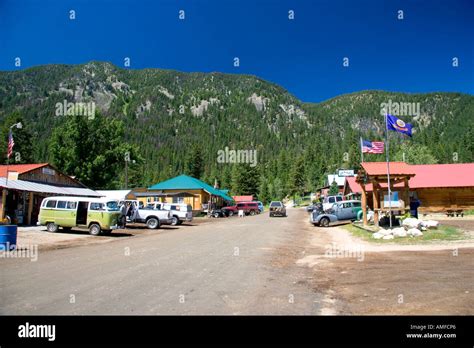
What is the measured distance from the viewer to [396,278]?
914cm

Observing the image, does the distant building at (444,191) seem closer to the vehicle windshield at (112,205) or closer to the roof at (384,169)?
the roof at (384,169)

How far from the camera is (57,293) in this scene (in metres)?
7.51

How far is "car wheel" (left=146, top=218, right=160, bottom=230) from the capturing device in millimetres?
30078

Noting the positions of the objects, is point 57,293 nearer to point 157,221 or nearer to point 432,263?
point 432,263

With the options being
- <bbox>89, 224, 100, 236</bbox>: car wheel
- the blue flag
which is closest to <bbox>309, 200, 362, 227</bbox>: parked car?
the blue flag

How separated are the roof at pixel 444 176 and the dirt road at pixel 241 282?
3030 centimetres

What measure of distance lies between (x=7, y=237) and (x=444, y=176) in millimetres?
44074

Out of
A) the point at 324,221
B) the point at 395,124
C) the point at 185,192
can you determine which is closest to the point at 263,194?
the point at 185,192

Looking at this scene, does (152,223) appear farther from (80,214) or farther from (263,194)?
(263,194)

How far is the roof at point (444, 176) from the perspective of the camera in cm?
4114

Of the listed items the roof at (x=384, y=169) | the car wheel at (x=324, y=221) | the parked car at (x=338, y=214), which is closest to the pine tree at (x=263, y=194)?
the parked car at (x=338, y=214)

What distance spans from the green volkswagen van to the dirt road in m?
8.11
